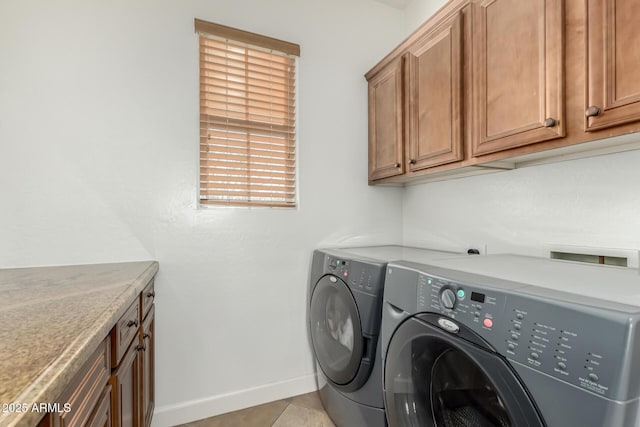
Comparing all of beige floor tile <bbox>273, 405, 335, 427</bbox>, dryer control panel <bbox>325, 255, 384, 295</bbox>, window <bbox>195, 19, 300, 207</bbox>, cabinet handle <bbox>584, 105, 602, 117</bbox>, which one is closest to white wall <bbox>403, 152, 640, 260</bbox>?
cabinet handle <bbox>584, 105, 602, 117</bbox>

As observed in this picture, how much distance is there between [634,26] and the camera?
91cm

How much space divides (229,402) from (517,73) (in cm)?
225

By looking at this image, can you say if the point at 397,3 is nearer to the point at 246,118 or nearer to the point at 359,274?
the point at 246,118

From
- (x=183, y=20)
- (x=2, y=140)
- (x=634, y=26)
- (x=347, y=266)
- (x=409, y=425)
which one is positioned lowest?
(x=409, y=425)

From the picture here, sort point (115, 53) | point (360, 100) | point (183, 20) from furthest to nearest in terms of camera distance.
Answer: point (360, 100)
point (183, 20)
point (115, 53)

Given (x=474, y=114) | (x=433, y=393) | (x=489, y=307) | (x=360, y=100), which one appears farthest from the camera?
(x=360, y=100)

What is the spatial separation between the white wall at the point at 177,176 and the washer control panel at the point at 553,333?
1.36 m

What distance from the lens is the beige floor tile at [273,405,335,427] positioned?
1751 mm

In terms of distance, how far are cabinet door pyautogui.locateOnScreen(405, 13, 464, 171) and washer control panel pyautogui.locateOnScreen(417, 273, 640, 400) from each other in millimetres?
883

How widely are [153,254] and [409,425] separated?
150 centimetres

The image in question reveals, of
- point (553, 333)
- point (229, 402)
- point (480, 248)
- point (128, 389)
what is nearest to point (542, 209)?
point (480, 248)

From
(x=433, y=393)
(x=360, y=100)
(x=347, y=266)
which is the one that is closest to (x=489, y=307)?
(x=433, y=393)

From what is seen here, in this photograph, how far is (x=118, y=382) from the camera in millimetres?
976

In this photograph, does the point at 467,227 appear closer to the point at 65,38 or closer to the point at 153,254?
the point at 153,254
